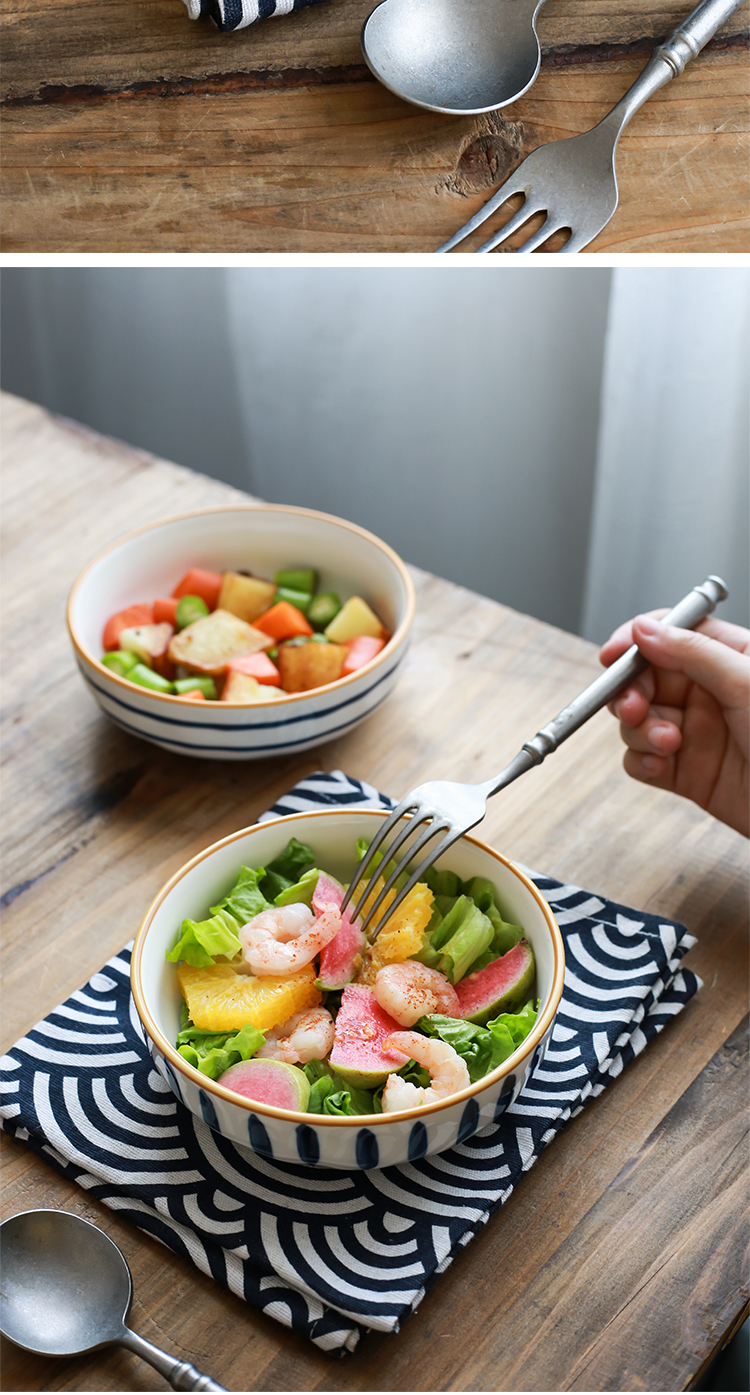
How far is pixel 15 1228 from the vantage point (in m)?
0.71

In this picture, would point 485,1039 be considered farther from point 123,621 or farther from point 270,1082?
point 123,621

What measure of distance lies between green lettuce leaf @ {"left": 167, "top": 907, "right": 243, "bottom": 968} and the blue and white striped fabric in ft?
1.74

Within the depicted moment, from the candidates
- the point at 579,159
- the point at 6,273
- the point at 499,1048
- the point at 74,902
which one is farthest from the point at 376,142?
the point at 6,273

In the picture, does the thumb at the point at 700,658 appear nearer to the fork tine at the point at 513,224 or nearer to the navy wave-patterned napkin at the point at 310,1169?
the navy wave-patterned napkin at the point at 310,1169

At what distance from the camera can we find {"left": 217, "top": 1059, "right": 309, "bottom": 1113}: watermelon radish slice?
70cm

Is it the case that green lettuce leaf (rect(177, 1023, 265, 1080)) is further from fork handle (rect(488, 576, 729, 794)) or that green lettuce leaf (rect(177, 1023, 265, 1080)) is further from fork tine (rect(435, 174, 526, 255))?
fork tine (rect(435, 174, 526, 255))

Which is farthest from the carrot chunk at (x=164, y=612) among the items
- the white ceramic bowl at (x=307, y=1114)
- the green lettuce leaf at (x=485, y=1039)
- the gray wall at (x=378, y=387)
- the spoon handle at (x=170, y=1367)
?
the gray wall at (x=378, y=387)

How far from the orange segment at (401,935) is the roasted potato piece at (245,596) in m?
0.46

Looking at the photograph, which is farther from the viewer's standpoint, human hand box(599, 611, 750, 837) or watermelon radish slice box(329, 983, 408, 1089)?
human hand box(599, 611, 750, 837)

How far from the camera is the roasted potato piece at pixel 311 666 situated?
1.11 meters

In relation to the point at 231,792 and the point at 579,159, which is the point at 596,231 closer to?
the point at 579,159

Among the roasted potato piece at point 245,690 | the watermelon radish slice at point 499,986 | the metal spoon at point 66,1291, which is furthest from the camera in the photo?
the roasted potato piece at point 245,690

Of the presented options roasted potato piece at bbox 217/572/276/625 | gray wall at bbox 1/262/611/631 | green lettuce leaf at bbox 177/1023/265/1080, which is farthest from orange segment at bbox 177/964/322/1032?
gray wall at bbox 1/262/611/631

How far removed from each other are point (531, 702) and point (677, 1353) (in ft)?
2.00
